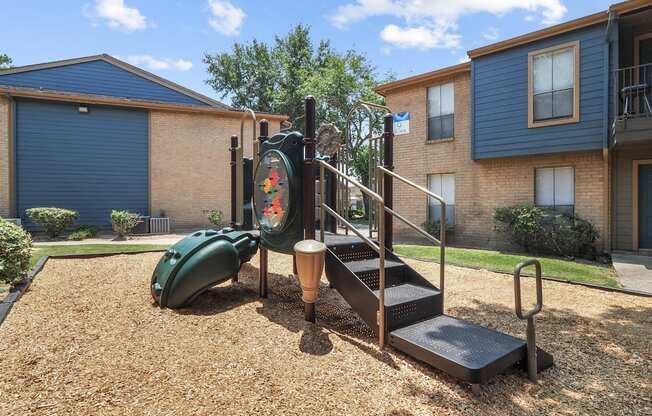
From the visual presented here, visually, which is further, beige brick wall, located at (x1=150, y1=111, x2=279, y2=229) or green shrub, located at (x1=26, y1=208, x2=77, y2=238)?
beige brick wall, located at (x1=150, y1=111, x2=279, y2=229)

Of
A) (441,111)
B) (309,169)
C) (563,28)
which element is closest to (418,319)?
(309,169)

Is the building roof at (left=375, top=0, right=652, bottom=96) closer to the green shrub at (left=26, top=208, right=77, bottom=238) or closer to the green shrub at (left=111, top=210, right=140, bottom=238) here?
the green shrub at (left=111, top=210, right=140, bottom=238)

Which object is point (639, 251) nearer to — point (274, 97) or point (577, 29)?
point (577, 29)

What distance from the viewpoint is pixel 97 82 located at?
15891 mm


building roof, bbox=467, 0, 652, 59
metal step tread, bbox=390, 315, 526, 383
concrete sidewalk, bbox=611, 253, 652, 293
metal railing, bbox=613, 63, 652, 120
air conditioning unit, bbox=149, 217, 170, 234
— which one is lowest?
concrete sidewalk, bbox=611, 253, 652, 293

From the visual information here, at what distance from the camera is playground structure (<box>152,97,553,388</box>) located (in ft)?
9.65

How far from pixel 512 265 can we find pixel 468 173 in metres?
5.01

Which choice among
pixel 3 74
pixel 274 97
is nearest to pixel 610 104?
pixel 3 74

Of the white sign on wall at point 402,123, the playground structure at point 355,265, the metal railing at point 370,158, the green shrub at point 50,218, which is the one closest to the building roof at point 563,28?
the white sign on wall at point 402,123

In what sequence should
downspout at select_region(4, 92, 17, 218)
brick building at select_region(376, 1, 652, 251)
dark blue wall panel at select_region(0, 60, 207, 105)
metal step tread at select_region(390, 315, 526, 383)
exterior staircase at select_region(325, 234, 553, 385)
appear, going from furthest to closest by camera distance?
dark blue wall panel at select_region(0, 60, 207, 105) < downspout at select_region(4, 92, 17, 218) < brick building at select_region(376, 1, 652, 251) < exterior staircase at select_region(325, 234, 553, 385) < metal step tread at select_region(390, 315, 526, 383)

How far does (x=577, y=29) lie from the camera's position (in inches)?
370

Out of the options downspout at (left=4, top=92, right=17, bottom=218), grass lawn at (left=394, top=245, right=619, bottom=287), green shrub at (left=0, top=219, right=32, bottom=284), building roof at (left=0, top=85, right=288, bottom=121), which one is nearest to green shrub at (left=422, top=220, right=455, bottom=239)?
grass lawn at (left=394, top=245, right=619, bottom=287)

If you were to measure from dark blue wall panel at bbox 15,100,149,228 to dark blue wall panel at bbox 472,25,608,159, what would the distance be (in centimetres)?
1305

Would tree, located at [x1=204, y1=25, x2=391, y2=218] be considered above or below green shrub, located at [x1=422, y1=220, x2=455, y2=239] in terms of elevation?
above
